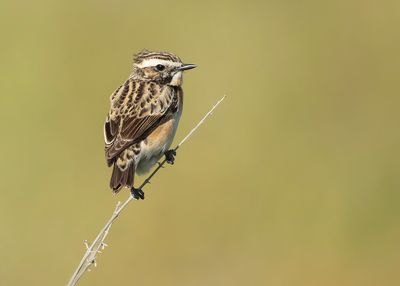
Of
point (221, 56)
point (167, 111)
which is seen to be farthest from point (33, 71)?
point (167, 111)

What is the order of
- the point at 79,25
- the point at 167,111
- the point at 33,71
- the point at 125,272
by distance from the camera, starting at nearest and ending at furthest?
the point at 167,111
the point at 125,272
the point at 33,71
the point at 79,25

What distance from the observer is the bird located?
24.4ft

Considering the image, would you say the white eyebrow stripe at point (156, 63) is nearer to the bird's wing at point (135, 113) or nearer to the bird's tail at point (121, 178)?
the bird's wing at point (135, 113)

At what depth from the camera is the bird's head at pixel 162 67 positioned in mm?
8086

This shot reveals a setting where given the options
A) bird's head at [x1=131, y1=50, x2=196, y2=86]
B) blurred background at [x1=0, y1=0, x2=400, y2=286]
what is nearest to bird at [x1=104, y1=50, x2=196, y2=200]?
bird's head at [x1=131, y1=50, x2=196, y2=86]

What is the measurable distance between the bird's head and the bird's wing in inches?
4.4

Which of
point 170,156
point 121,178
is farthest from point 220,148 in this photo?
point 121,178

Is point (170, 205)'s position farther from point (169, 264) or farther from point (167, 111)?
point (167, 111)

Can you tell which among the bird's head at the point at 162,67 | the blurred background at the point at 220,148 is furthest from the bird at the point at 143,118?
the blurred background at the point at 220,148

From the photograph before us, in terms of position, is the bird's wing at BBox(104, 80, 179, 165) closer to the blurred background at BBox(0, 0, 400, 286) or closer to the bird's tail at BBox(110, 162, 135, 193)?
the bird's tail at BBox(110, 162, 135, 193)

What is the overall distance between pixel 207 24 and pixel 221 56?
1100 mm

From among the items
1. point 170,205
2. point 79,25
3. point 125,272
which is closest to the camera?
point 125,272

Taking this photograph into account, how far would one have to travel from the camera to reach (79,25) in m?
15.8

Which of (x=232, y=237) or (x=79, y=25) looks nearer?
(x=232, y=237)
